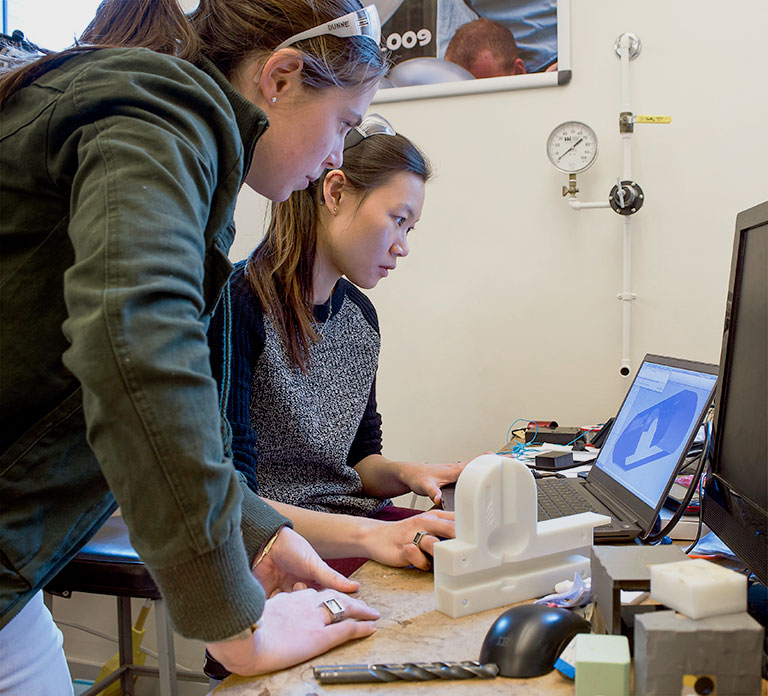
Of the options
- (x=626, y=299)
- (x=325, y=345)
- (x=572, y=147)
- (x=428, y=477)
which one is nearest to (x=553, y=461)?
(x=428, y=477)

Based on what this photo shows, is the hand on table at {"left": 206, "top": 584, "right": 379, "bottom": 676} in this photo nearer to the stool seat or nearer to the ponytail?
the ponytail

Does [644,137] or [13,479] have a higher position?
[644,137]

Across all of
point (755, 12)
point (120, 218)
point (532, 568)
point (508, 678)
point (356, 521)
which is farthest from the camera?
point (755, 12)

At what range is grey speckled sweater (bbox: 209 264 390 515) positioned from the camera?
124 centimetres

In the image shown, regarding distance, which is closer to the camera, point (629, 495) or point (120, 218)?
point (120, 218)

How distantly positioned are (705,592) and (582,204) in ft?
6.58

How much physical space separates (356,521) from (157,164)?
696 millimetres

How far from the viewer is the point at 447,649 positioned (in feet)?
2.20

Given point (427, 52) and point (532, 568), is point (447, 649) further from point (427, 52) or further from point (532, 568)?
point (427, 52)

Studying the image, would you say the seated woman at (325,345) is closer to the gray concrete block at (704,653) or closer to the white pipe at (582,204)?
the gray concrete block at (704,653)

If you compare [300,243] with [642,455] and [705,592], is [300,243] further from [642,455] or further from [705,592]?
[705,592]

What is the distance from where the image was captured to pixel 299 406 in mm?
1357

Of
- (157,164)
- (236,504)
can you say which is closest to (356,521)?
(236,504)

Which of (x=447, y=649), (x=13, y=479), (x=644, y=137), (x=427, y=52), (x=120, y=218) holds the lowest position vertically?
(x=447, y=649)
